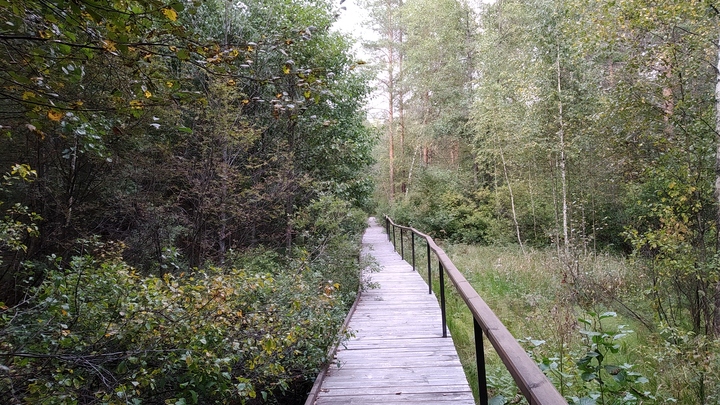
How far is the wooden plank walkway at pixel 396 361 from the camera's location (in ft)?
10.0

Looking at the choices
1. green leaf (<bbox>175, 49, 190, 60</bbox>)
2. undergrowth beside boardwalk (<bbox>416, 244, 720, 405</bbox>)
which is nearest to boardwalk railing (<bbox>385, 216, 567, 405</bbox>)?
undergrowth beside boardwalk (<bbox>416, 244, 720, 405</bbox>)

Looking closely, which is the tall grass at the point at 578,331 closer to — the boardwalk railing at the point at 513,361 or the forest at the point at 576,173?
the forest at the point at 576,173

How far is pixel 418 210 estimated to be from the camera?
18875 mm

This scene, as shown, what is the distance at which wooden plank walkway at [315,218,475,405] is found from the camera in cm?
305

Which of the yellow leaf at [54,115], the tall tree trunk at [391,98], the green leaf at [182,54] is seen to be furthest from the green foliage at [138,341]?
the tall tree trunk at [391,98]

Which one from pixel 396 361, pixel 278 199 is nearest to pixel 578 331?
pixel 396 361

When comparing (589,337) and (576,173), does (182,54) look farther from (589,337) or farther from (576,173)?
(576,173)

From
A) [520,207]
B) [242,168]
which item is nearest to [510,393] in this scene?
[242,168]

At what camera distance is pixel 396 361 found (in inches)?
148

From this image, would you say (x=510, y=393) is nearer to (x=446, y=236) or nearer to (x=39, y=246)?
(x=39, y=246)

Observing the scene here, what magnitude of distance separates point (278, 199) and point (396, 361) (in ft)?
17.6

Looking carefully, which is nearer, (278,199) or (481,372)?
(481,372)

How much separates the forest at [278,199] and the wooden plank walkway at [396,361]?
1.16 ft

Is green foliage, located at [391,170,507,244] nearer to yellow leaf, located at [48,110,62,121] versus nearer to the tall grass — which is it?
the tall grass
